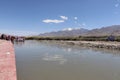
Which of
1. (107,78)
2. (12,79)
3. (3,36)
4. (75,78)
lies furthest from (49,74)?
(3,36)

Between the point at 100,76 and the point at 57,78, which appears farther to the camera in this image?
the point at 100,76

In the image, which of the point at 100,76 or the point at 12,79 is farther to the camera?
the point at 100,76

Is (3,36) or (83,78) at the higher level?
(3,36)

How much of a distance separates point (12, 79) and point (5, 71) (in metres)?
0.98

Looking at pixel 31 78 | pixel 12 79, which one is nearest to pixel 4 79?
pixel 12 79

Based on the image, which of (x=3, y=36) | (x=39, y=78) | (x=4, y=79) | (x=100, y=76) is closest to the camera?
(x=4, y=79)

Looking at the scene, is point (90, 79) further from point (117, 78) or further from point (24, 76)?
point (24, 76)

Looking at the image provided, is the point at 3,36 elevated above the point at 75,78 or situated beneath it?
elevated above

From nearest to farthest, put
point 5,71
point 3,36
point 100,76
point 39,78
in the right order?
point 5,71 < point 39,78 < point 100,76 < point 3,36

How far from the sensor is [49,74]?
827 cm

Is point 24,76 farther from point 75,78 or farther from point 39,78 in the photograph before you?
point 75,78

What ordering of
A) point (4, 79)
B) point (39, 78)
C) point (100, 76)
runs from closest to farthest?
1. point (4, 79)
2. point (39, 78)
3. point (100, 76)

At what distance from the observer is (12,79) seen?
15.0ft

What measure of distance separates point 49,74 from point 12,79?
3821 mm
